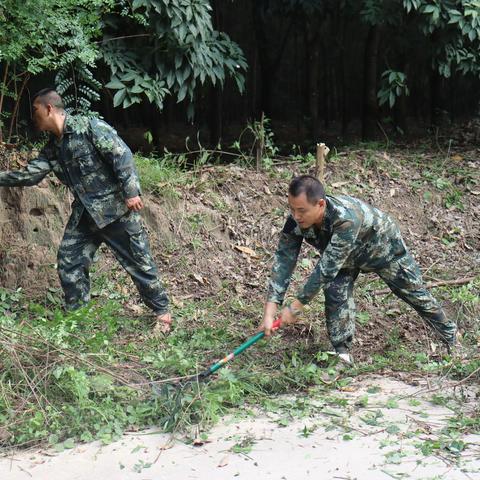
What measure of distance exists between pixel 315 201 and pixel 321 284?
0.53 meters

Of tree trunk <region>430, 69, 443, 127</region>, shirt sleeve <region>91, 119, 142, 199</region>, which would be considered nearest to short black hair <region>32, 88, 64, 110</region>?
shirt sleeve <region>91, 119, 142, 199</region>

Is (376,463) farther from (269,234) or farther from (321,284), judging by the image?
(269,234)

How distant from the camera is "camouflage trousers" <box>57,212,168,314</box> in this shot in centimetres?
603

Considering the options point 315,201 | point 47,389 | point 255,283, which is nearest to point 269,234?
point 255,283

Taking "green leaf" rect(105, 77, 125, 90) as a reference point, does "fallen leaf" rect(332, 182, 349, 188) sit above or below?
below

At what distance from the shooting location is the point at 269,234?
308 inches

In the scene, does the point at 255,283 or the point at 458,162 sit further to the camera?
the point at 458,162

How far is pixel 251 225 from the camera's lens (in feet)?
25.7

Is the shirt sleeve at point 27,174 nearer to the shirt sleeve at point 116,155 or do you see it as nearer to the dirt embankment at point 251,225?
the shirt sleeve at point 116,155

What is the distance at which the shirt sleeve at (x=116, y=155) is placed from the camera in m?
5.78

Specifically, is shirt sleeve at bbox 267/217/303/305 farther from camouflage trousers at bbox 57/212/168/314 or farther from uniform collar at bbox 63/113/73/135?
uniform collar at bbox 63/113/73/135

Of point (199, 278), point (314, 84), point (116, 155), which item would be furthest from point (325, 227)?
point (314, 84)

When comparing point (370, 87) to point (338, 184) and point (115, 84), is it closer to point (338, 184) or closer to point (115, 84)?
point (338, 184)

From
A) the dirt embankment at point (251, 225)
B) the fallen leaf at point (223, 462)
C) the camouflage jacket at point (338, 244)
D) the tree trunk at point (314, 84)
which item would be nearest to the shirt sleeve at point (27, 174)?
the dirt embankment at point (251, 225)
